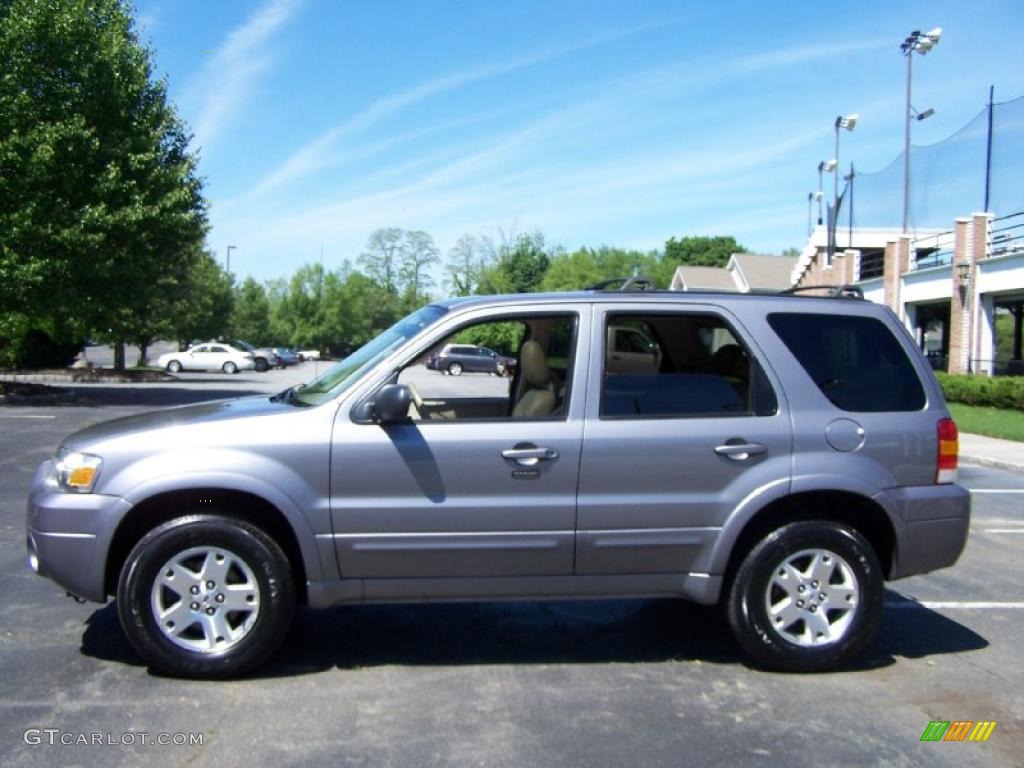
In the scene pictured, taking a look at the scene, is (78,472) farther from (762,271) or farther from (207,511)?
(762,271)

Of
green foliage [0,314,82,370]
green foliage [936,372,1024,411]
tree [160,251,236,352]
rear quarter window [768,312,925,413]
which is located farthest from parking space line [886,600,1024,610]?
tree [160,251,236,352]

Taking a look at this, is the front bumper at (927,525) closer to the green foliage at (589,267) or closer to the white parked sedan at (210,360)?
the green foliage at (589,267)

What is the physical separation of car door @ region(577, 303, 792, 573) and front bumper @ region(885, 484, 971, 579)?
703 mm

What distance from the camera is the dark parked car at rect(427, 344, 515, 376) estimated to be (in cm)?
561

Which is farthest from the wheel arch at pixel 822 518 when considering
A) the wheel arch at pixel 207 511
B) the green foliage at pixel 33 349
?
the green foliage at pixel 33 349

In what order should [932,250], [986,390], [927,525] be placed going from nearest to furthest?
[927,525]
[986,390]
[932,250]

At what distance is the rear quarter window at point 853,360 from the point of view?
16.3ft

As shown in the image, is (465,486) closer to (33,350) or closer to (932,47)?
(932,47)

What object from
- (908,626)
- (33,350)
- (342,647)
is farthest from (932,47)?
(33,350)

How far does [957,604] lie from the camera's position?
6.25m

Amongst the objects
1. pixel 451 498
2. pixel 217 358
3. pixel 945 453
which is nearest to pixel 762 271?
pixel 217 358

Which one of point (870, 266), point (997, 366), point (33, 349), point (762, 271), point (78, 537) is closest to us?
point (78, 537)

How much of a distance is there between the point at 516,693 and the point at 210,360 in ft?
156

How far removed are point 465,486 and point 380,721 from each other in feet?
3.75
